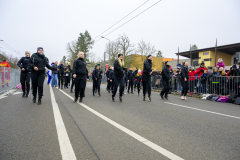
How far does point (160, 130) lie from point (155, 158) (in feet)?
4.25

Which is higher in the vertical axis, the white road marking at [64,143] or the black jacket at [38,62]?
the black jacket at [38,62]

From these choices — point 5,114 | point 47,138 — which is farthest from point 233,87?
point 5,114

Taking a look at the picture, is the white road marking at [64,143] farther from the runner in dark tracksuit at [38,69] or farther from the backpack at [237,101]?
the backpack at [237,101]

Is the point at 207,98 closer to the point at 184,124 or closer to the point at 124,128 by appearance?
the point at 184,124

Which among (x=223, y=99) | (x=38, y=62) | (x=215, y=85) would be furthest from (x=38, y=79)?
(x=215, y=85)

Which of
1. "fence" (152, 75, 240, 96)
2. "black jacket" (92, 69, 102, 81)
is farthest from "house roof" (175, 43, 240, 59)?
"black jacket" (92, 69, 102, 81)

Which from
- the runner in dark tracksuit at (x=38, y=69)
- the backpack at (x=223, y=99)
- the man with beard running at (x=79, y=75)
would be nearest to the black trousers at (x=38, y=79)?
the runner in dark tracksuit at (x=38, y=69)

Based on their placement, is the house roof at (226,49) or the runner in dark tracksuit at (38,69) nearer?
the runner in dark tracksuit at (38,69)

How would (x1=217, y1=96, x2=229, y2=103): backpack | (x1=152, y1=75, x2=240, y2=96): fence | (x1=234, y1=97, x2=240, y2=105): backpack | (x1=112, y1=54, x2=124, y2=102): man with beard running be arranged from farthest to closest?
(x1=152, y1=75, x2=240, y2=96): fence
(x1=217, y1=96, x2=229, y2=103): backpack
(x1=234, y1=97, x2=240, y2=105): backpack
(x1=112, y1=54, x2=124, y2=102): man with beard running

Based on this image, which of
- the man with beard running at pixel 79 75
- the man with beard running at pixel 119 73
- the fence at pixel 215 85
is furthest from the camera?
the fence at pixel 215 85

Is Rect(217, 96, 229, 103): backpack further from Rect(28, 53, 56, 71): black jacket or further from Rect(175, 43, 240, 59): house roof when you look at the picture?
Rect(175, 43, 240, 59): house roof

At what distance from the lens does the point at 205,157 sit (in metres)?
2.50

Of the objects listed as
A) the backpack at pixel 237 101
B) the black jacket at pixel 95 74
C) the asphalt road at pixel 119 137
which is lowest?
the asphalt road at pixel 119 137

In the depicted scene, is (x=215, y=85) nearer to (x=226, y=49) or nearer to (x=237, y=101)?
(x=237, y=101)
